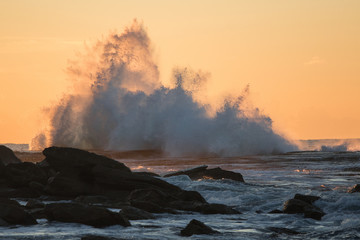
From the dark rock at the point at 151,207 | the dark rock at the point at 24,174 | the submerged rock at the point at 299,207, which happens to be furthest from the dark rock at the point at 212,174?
the dark rock at the point at 151,207

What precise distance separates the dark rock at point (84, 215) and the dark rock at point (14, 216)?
0.39m

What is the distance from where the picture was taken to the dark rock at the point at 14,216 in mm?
10062

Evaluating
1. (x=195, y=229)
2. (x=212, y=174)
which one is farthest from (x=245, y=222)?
(x=212, y=174)

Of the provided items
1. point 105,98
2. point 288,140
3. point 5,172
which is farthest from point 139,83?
point 5,172

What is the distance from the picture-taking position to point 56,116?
65562 millimetres

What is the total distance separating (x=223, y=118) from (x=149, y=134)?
8516mm

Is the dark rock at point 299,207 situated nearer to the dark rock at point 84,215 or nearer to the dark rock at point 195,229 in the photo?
the dark rock at point 195,229

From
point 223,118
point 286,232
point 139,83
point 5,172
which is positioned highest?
point 139,83

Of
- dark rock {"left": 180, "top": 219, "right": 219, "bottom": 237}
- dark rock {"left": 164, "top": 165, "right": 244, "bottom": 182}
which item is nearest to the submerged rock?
dark rock {"left": 180, "top": 219, "right": 219, "bottom": 237}

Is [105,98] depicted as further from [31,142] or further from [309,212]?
[309,212]

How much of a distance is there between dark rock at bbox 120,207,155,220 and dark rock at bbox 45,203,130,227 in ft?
2.40

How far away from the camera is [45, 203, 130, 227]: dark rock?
1005 cm

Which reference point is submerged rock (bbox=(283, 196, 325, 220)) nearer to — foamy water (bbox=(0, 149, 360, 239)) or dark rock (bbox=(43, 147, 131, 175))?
foamy water (bbox=(0, 149, 360, 239))

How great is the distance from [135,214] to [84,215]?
4.10 ft
